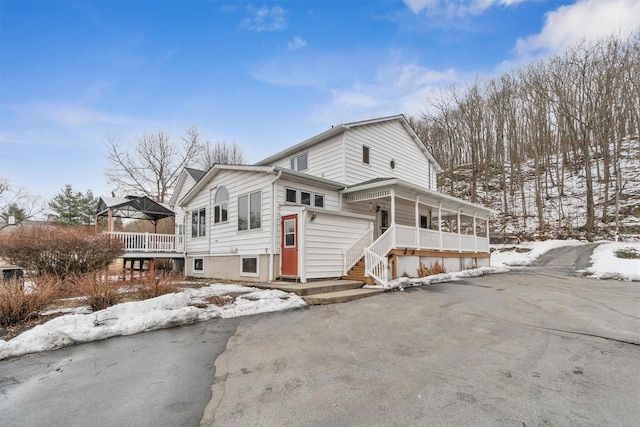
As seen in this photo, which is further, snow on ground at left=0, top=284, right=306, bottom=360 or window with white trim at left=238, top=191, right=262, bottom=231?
window with white trim at left=238, top=191, right=262, bottom=231

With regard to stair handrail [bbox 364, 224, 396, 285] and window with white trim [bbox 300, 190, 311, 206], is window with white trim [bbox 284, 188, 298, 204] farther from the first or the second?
stair handrail [bbox 364, 224, 396, 285]

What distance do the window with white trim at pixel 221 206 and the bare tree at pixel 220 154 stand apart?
22.0 m

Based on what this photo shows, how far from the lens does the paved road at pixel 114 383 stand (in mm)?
2809

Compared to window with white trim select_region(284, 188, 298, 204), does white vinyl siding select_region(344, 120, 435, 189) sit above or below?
above

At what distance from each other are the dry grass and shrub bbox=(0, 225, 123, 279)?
35.1 ft

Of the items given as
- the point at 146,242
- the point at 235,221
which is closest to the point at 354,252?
the point at 235,221

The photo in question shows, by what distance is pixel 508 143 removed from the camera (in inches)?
1232

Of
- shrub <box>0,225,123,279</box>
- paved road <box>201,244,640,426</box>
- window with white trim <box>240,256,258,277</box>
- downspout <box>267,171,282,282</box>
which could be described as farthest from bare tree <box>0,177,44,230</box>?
paved road <box>201,244,640,426</box>

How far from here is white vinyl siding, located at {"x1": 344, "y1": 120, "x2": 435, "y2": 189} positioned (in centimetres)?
1390

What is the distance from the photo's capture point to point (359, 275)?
10.9 metres

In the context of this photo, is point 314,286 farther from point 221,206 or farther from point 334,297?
point 221,206

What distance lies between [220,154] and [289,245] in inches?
1103

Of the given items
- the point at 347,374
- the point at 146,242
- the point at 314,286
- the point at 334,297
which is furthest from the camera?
the point at 146,242

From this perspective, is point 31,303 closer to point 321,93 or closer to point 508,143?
point 321,93
